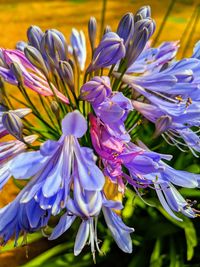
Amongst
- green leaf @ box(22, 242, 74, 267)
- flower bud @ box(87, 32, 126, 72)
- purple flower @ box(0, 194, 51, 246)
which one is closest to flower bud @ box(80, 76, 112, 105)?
flower bud @ box(87, 32, 126, 72)

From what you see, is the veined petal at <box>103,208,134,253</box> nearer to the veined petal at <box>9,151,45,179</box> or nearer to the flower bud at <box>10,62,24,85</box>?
the veined petal at <box>9,151,45,179</box>

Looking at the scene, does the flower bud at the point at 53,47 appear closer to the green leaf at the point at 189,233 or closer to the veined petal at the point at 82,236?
the veined petal at the point at 82,236

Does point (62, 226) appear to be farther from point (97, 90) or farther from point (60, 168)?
point (97, 90)

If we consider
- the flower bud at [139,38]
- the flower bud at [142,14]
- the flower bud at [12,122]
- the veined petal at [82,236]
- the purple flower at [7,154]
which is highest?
the flower bud at [142,14]

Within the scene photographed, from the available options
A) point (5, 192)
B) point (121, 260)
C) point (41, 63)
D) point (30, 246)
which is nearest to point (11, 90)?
point (5, 192)

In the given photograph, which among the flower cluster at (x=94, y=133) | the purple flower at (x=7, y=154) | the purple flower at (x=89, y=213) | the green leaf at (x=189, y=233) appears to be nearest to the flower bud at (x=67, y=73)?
the flower cluster at (x=94, y=133)

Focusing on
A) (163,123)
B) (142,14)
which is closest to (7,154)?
(163,123)
